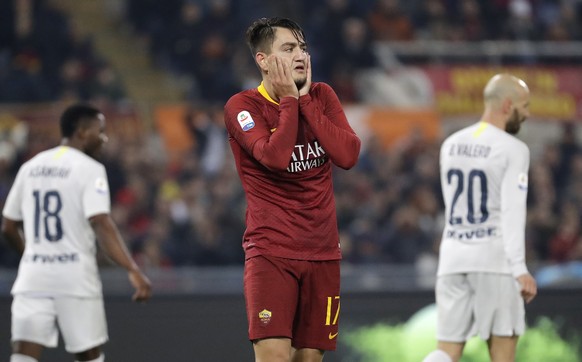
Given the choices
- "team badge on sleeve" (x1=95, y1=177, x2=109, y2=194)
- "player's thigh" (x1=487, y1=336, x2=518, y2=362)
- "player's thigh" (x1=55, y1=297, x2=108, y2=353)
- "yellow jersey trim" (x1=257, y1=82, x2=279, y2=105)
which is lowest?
"player's thigh" (x1=487, y1=336, x2=518, y2=362)

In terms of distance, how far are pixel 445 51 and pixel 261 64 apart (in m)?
10.1

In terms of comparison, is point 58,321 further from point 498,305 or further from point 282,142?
point 498,305

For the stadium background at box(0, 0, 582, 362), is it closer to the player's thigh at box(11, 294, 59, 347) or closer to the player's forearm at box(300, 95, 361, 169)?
the player's thigh at box(11, 294, 59, 347)

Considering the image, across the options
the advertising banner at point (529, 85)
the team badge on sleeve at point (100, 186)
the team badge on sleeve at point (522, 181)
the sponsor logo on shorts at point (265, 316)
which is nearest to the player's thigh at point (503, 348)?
the team badge on sleeve at point (522, 181)

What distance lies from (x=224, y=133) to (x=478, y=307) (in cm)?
675

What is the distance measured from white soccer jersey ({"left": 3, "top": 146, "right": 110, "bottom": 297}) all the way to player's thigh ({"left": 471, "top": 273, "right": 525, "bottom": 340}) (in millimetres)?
2298

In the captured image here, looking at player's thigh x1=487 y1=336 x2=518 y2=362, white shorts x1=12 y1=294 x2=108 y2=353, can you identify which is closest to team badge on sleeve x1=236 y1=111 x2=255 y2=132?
white shorts x1=12 y1=294 x2=108 y2=353

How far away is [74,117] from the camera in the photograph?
725 cm

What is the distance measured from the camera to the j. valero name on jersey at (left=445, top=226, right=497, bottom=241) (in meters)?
7.00

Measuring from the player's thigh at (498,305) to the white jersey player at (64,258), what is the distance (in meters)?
1.99

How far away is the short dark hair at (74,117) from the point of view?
7.25m

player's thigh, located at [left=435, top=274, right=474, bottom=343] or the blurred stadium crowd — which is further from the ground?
the blurred stadium crowd

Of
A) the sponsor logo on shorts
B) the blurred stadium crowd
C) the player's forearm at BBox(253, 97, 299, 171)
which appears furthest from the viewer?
the blurred stadium crowd

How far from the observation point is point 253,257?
5449 millimetres
